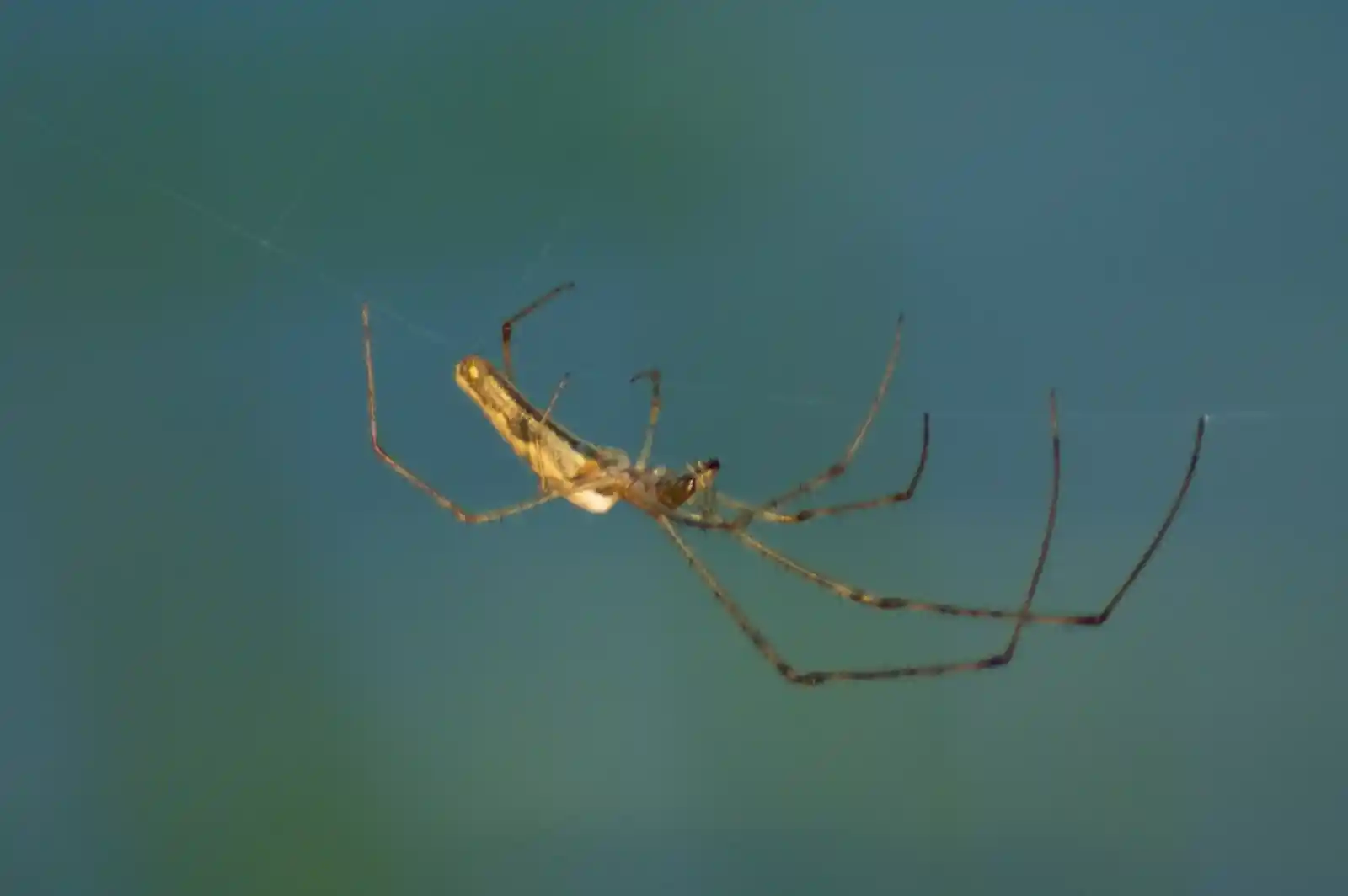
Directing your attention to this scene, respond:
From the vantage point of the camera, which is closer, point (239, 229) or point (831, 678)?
point (831, 678)

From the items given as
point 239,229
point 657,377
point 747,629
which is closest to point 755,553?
point 747,629

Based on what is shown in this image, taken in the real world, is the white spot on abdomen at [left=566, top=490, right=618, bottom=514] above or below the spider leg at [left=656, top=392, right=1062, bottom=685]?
above

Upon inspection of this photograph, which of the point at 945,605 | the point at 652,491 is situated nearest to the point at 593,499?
the point at 652,491

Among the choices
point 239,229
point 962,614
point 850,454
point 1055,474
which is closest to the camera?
point 1055,474

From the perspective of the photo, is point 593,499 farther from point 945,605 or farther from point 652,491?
point 945,605

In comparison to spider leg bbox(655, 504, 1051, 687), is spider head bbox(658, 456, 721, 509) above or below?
above

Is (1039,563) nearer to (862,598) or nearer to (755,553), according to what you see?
(862,598)

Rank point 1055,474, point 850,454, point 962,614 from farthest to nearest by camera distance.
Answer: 1. point 850,454
2. point 962,614
3. point 1055,474

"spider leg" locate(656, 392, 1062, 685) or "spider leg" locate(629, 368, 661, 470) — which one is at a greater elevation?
"spider leg" locate(629, 368, 661, 470)
